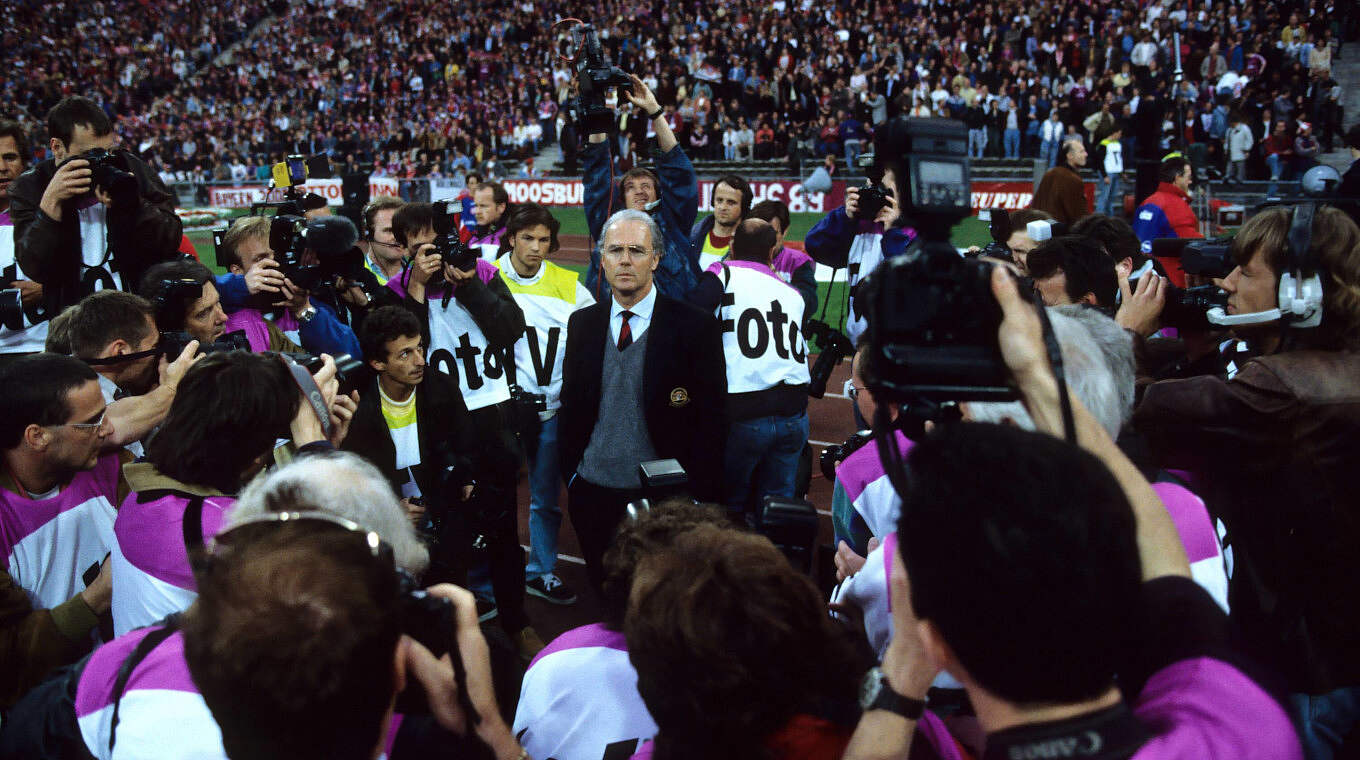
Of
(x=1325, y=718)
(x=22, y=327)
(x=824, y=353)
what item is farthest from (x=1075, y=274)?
(x=22, y=327)

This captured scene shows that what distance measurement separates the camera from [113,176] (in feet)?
12.4

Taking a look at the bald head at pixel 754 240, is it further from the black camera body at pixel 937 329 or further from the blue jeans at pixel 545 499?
the black camera body at pixel 937 329

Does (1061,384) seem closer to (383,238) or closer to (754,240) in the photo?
(754,240)

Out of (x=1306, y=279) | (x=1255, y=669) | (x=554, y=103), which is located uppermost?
(x=554, y=103)

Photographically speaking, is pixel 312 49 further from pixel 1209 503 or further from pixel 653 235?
pixel 1209 503

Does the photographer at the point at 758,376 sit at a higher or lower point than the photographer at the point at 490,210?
lower

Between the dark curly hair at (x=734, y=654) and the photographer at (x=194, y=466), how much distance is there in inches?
45.4

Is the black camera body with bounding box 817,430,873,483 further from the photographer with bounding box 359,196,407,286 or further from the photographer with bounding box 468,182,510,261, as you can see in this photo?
the photographer with bounding box 468,182,510,261

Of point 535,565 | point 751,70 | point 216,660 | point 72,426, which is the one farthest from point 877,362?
point 751,70

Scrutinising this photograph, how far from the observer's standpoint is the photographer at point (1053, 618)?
117cm

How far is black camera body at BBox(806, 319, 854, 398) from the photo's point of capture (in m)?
4.64

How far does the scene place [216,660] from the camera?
4.16ft

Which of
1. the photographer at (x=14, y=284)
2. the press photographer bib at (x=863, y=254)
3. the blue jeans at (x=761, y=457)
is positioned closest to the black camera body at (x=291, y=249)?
the photographer at (x=14, y=284)

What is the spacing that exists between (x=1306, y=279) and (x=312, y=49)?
3801cm
